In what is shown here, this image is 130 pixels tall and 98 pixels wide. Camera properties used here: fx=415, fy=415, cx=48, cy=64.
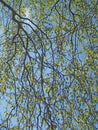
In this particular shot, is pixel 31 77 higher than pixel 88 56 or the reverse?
the reverse

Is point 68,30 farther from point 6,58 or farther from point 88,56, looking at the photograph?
point 6,58

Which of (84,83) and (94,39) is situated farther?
(94,39)

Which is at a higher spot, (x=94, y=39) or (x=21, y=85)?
(x=94, y=39)

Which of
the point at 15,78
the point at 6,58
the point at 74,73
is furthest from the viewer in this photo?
the point at 6,58

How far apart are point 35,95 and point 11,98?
0.58m

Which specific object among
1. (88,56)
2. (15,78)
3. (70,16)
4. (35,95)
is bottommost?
(35,95)

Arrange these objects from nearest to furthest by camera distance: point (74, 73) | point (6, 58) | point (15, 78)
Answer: point (74, 73), point (15, 78), point (6, 58)

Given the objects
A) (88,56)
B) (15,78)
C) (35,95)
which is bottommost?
(35,95)

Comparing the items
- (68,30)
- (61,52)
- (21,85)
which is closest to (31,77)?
(21,85)

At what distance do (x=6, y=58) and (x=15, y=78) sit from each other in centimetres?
45

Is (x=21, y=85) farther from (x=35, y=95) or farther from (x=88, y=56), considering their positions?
(x=88, y=56)

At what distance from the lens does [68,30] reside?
442 centimetres

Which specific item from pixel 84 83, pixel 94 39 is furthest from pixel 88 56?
pixel 84 83

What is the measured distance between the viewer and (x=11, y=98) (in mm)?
4387
